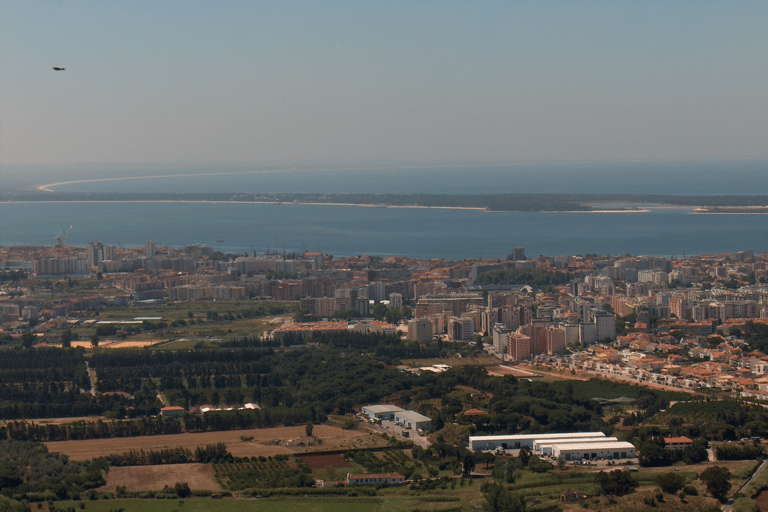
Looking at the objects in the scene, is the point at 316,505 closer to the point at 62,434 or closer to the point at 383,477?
the point at 383,477

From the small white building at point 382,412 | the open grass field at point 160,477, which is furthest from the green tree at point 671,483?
the small white building at point 382,412

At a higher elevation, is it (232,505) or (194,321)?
(232,505)

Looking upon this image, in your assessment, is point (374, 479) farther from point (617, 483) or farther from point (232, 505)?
point (617, 483)

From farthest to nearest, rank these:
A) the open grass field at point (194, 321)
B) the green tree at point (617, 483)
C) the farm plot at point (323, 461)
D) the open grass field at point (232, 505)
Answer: the open grass field at point (194, 321) → the farm plot at point (323, 461) → the open grass field at point (232, 505) → the green tree at point (617, 483)

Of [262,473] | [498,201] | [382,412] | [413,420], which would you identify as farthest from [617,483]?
[498,201]

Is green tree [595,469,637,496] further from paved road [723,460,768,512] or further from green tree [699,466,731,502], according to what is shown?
paved road [723,460,768,512]

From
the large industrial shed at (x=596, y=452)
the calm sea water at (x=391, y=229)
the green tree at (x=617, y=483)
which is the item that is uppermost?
the green tree at (x=617, y=483)

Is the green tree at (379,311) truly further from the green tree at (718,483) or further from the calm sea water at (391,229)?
the green tree at (718,483)
